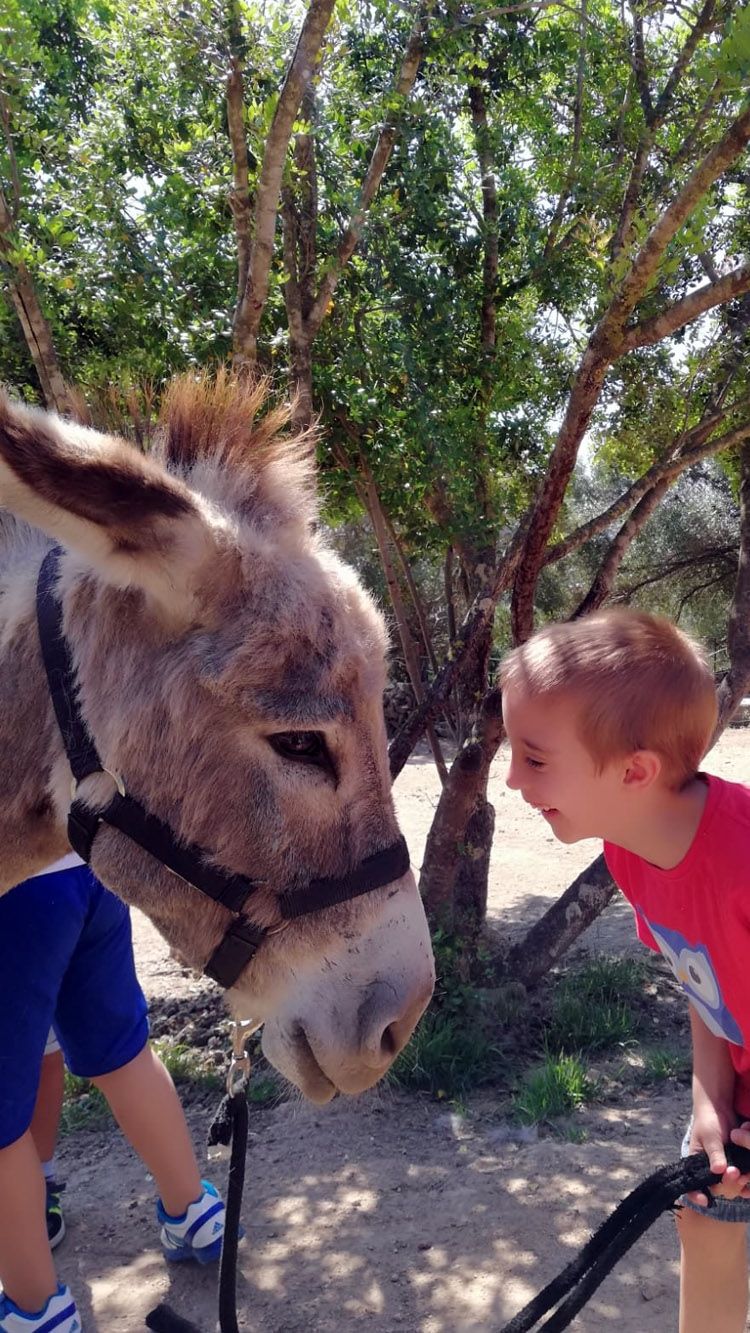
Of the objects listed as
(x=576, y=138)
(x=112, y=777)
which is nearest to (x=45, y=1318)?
(x=112, y=777)

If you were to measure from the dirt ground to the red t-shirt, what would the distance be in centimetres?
133

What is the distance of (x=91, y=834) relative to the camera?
184 centimetres

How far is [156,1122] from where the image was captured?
2973mm

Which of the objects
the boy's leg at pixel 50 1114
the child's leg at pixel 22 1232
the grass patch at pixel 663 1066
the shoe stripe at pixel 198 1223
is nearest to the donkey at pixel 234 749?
the child's leg at pixel 22 1232

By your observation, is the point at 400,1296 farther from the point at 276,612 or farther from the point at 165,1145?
the point at 276,612

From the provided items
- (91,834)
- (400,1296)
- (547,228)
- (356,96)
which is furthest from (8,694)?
(547,228)

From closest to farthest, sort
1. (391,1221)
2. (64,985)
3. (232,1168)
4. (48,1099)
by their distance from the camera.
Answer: (232,1168)
(64,985)
(48,1099)
(391,1221)

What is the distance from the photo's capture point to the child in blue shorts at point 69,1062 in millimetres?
2479

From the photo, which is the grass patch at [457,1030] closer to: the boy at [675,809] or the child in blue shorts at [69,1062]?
the child in blue shorts at [69,1062]

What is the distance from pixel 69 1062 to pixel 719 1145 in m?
2.03

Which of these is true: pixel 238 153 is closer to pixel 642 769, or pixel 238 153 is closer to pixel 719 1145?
pixel 642 769

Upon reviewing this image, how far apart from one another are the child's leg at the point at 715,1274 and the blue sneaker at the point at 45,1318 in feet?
5.26

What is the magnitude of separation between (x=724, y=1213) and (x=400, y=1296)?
148cm

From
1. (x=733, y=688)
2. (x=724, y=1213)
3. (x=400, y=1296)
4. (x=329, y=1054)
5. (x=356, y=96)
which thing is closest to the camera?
(x=329, y=1054)
